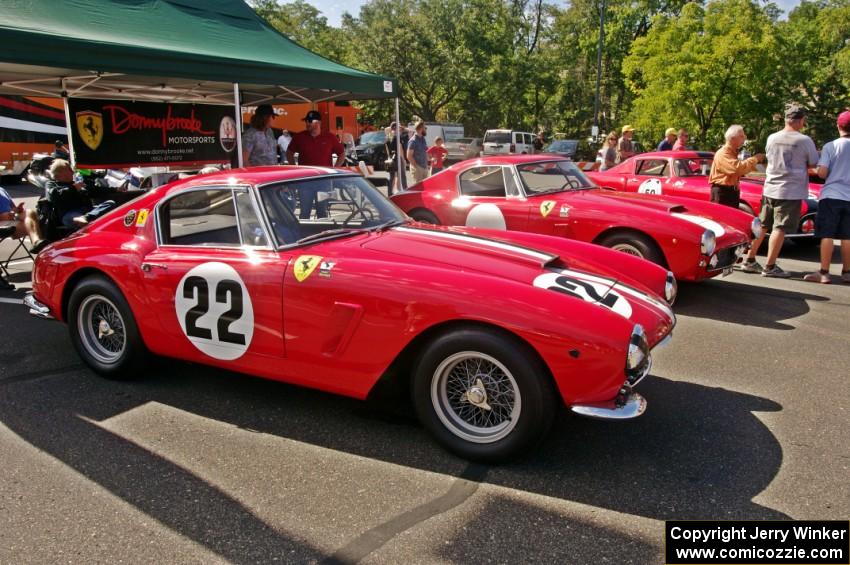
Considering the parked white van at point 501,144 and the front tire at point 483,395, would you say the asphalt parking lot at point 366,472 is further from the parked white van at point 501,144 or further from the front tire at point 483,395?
the parked white van at point 501,144

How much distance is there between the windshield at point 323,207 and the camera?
364 cm

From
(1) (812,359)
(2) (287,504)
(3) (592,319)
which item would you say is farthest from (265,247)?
(1) (812,359)

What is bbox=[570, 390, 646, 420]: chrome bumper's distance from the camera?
2732mm

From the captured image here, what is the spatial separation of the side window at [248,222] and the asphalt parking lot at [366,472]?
994 mm

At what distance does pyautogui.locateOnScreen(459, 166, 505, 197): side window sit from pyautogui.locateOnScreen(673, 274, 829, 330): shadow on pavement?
7.22 feet

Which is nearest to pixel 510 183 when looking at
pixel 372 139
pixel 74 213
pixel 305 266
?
pixel 305 266

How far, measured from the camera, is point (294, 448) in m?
3.26

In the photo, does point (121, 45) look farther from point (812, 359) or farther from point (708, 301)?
point (812, 359)

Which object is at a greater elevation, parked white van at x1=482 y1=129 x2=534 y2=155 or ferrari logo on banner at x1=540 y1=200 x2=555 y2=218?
parked white van at x1=482 y1=129 x2=534 y2=155

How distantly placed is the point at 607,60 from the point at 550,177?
3750 cm

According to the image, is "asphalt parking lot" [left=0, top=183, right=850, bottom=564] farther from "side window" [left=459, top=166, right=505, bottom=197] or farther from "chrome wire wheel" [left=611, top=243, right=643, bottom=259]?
"side window" [left=459, top=166, right=505, bottom=197]

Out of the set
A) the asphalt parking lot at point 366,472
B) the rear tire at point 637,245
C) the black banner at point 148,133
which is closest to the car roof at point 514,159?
→ the rear tire at point 637,245

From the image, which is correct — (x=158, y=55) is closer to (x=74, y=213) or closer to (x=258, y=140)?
(x=258, y=140)

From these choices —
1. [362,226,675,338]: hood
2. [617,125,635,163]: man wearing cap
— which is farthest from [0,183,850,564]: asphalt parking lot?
[617,125,635,163]: man wearing cap
